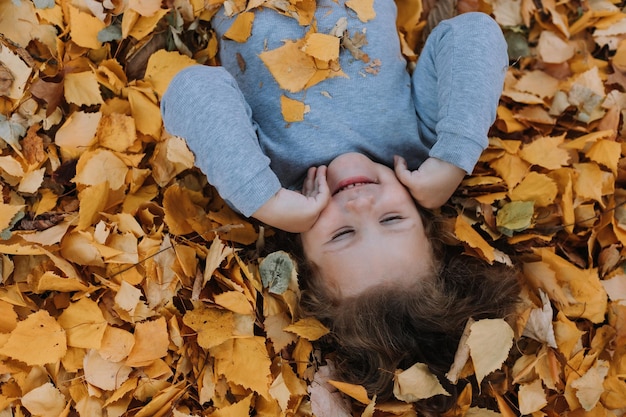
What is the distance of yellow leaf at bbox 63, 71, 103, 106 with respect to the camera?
1.54m

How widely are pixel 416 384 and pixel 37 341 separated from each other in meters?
0.84

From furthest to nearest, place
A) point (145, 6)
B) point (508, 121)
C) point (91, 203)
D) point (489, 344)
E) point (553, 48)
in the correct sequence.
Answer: point (553, 48)
point (508, 121)
point (145, 6)
point (91, 203)
point (489, 344)

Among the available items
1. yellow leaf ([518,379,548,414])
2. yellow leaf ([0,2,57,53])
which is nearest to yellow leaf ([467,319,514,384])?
yellow leaf ([518,379,548,414])

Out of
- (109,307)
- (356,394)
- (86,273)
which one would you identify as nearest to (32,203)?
(86,273)

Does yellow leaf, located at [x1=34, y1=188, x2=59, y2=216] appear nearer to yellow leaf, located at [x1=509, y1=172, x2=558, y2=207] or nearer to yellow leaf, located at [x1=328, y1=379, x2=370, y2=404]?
yellow leaf, located at [x1=328, y1=379, x2=370, y2=404]

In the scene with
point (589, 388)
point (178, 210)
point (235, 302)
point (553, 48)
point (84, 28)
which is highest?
point (84, 28)

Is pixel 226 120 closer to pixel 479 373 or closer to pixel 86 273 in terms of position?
pixel 86 273

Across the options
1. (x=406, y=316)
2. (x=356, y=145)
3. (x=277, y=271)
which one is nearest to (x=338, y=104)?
(x=356, y=145)

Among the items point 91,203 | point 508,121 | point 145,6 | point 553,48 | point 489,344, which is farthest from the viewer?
point 553,48

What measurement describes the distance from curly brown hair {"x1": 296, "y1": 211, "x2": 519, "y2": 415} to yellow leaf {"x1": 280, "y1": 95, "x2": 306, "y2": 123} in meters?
0.34

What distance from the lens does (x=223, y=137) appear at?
138cm

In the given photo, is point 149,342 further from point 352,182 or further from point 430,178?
point 430,178

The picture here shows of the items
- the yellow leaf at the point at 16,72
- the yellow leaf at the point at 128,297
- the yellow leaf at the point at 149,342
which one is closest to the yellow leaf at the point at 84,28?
the yellow leaf at the point at 16,72

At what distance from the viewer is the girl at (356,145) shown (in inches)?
54.4
